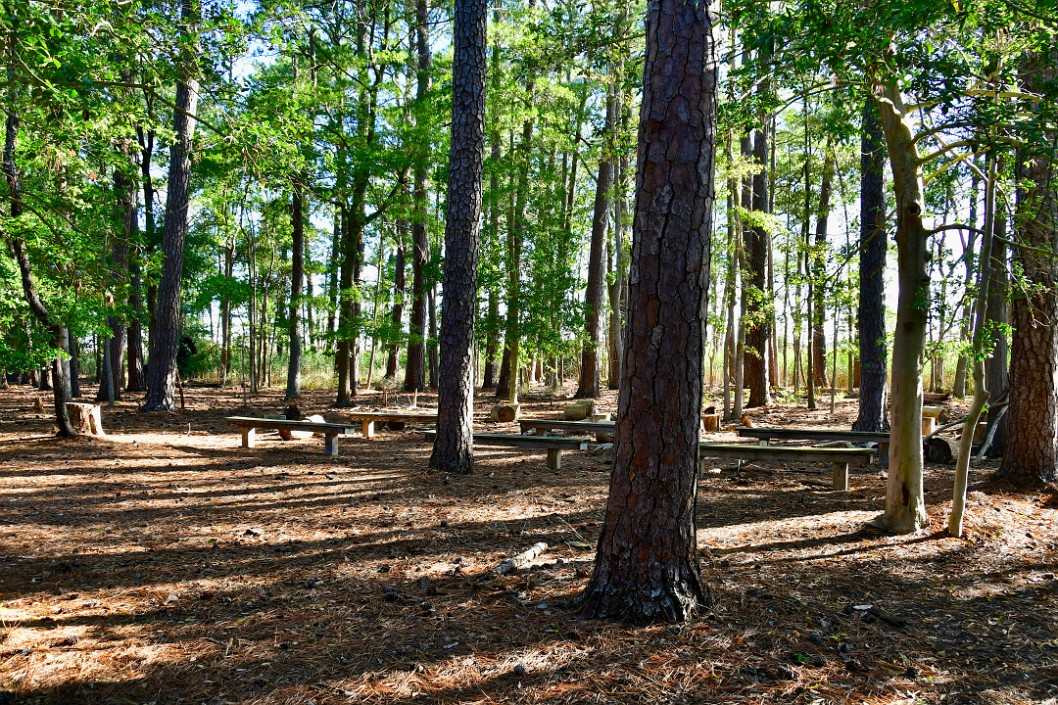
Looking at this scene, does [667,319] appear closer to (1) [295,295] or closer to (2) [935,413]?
(2) [935,413]

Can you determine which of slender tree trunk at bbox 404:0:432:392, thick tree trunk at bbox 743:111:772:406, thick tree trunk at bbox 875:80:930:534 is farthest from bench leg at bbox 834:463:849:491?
slender tree trunk at bbox 404:0:432:392

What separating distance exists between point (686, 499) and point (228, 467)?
7.27 meters

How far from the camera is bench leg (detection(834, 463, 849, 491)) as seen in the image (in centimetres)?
744

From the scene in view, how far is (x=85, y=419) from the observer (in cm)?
1031

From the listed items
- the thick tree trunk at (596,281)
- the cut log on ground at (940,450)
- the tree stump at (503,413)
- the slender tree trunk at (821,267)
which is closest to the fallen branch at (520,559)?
the slender tree trunk at (821,267)

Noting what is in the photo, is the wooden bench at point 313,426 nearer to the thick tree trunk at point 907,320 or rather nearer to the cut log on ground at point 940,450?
the thick tree trunk at point 907,320

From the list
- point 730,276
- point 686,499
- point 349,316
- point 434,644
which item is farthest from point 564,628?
point 349,316

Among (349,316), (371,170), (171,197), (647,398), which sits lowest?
(647,398)

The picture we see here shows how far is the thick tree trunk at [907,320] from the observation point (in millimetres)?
5145

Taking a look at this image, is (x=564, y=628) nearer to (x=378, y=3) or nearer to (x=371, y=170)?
(x=378, y=3)

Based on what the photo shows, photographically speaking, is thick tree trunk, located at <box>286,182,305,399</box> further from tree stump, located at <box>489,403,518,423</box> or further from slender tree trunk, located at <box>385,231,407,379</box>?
tree stump, located at <box>489,403,518,423</box>

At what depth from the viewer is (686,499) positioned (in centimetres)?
345

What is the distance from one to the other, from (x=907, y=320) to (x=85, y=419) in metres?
11.5

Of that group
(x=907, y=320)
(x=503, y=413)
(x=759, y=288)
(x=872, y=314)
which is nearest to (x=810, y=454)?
(x=907, y=320)
